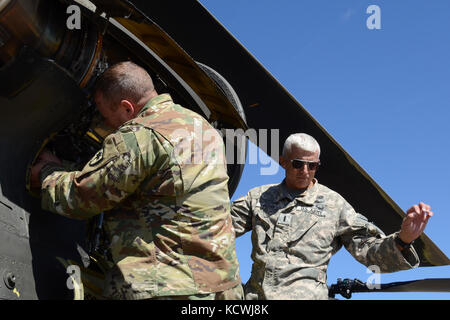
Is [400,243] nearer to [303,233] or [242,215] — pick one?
[303,233]

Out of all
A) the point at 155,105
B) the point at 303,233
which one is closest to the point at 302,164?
the point at 303,233

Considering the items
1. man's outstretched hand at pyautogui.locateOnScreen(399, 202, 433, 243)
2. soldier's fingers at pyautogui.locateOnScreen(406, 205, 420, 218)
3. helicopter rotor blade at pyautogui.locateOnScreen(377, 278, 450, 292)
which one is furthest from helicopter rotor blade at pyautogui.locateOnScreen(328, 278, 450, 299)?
soldier's fingers at pyautogui.locateOnScreen(406, 205, 420, 218)

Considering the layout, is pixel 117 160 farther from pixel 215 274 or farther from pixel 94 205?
pixel 215 274

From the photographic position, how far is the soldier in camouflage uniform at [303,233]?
366cm

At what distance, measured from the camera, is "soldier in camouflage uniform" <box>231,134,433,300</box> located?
12.0 ft

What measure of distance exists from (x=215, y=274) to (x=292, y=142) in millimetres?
1618

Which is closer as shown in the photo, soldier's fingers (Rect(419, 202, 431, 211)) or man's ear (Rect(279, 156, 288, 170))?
soldier's fingers (Rect(419, 202, 431, 211))

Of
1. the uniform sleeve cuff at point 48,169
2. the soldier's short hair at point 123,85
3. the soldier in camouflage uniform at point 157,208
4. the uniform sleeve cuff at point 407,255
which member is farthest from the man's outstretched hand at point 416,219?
the uniform sleeve cuff at point 48,169

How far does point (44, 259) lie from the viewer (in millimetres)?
3125

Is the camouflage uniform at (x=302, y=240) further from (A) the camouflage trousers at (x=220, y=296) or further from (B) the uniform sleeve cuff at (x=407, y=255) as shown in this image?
(A) the camouflage trousers at (x=220, y=296)

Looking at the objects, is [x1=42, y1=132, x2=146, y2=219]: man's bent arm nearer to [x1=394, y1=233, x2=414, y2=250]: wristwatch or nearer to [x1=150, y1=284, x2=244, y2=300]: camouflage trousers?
[x1=150, y1=284, x2=244, y2=300]: camouflage trousers
